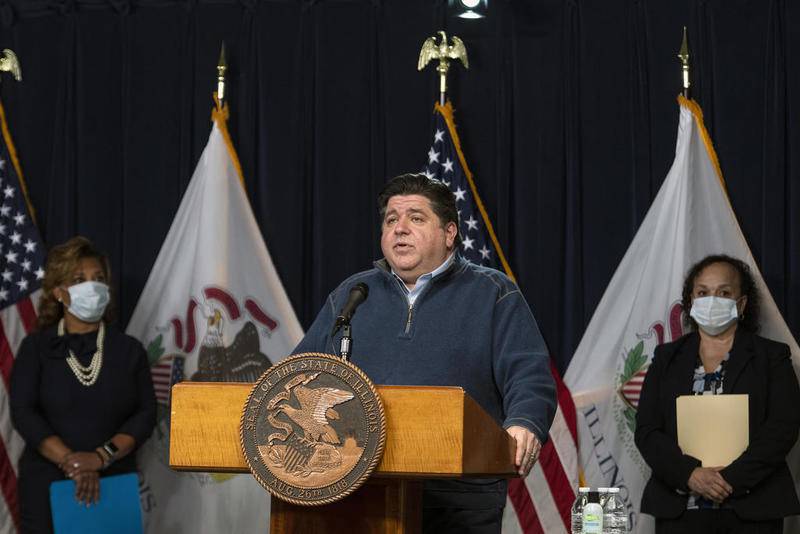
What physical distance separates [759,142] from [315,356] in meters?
3.62

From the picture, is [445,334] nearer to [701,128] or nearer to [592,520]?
[592,520]

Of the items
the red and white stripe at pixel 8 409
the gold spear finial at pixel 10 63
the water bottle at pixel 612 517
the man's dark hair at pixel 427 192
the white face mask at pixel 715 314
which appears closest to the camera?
the man's dark hair at pixel 427 192

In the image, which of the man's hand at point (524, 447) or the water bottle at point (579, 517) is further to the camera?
the water bottle at point (579, 517)

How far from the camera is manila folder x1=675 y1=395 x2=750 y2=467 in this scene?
175 inches

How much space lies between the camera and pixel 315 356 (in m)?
2.17

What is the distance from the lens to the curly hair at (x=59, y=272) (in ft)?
16.9

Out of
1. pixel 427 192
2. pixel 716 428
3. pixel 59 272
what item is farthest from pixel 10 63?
pixel 716 428

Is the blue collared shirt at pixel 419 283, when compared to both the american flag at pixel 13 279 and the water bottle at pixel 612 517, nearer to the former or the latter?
the water bottle at pixel 612 517

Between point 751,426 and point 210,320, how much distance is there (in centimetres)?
242

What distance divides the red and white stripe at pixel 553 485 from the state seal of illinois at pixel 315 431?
3.06 m

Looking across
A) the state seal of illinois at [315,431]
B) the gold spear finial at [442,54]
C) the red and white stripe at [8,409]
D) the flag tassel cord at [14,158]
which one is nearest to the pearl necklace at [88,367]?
the red and white stripe at [8,409]

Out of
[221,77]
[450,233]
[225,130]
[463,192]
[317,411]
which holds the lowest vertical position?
[317,411]

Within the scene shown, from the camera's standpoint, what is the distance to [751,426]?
14.8 feet

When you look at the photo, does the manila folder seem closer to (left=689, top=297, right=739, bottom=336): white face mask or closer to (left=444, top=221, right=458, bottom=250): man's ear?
(left=689, top=297, right=739, bottom=336): white face mask
